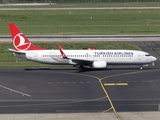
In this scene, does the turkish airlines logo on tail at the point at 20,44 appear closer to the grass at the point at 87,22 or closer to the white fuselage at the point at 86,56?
the white fuselage at the point at 86,56

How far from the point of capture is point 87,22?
12694 centimetres

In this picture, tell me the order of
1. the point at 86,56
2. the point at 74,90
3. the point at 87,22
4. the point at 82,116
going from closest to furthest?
the point at 82,116 → the point at 74,90 → the point at 86,56 → the point at 87,22

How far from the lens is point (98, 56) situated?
63844mm

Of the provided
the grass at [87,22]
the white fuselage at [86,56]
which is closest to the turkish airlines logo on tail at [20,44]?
the white fuselage at [86,56]

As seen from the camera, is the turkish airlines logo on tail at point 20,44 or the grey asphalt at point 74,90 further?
the turkish airlines logo on tail at point 20,44

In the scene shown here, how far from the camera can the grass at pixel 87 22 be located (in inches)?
4301

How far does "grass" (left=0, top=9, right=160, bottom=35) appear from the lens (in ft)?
358

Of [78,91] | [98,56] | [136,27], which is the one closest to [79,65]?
[98,56]

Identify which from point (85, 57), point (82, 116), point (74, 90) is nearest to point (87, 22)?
point (85, 57)

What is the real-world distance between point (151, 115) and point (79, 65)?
24629 millimetres

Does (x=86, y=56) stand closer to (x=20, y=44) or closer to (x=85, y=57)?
(x=85, y=57)

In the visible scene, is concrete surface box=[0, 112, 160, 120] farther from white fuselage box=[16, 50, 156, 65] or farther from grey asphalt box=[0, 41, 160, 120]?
white fuselage box=[16, 50, 156, 65]

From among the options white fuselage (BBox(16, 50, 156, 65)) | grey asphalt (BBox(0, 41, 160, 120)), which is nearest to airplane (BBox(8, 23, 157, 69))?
white fuselage (BBox(16, 50, 156, 65))

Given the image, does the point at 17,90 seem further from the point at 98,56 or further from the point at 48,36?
the point at 48,36
